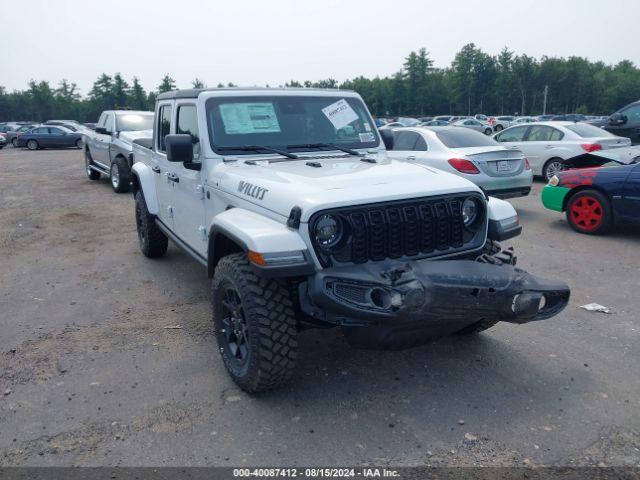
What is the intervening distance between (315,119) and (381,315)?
7.85ft

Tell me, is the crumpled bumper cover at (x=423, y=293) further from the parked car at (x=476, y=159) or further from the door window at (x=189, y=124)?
Answer: the parked car at (x=476, y=159)

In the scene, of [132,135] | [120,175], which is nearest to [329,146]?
[132,135]

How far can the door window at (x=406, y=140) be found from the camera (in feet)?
31.9

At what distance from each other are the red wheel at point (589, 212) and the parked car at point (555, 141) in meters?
3.81

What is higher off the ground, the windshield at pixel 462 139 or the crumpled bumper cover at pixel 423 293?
the windshield at pixel 462 139

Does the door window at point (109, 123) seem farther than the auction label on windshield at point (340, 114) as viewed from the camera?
Yes

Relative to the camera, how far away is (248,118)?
4617 millimetres

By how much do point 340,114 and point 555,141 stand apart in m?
9.04

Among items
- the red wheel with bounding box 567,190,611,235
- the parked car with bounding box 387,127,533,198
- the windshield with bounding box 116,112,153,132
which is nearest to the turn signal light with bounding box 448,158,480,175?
the parked car with bounding box 387,127,533,198

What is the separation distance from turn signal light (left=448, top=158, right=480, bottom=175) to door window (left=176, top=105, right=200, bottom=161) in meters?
5.04

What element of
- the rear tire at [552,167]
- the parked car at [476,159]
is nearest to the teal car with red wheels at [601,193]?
the parked car at [476,159]

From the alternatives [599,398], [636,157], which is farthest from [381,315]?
[636,157]

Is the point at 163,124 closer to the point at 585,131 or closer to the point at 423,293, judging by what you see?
the point at 423,293

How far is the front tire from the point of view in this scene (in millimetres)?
3275
